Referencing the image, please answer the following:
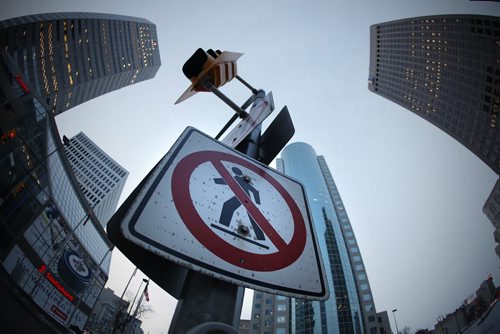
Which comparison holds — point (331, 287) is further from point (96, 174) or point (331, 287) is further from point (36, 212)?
point (96, 174)

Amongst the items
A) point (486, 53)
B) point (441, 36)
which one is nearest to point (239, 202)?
point (486, 53)

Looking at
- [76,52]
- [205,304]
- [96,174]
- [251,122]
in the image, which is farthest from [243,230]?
[96,174]

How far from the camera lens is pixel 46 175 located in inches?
1273

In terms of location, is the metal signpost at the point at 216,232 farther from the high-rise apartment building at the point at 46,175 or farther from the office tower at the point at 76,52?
the office tower at the point at 76,52

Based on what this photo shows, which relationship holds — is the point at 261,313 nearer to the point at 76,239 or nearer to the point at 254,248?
the point at 76,239

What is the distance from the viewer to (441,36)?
62.3 m

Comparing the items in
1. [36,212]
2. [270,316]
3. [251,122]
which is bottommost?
[251,122]

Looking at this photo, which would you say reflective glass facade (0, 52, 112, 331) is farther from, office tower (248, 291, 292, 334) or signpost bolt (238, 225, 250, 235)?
office tower (248, 291, 292, 334)

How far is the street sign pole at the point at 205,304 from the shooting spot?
1137 millimetres

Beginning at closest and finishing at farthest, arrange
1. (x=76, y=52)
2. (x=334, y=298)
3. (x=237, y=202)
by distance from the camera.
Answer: (x=237, y=202)
(x=334, y=298)
(x=76, y=52)

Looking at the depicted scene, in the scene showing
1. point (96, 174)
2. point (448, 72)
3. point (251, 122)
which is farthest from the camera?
point (96, 174)

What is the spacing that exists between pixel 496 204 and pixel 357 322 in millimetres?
51270

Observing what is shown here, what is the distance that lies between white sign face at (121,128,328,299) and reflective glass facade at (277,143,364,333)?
1443 inches

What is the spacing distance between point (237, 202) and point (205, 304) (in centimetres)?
70
